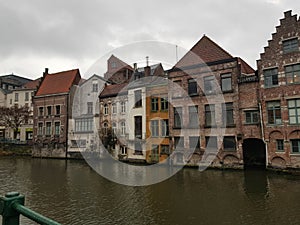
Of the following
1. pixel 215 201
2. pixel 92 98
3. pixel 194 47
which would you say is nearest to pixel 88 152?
pixel 92 98

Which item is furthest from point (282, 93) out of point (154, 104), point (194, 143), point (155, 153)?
point (155, 153)

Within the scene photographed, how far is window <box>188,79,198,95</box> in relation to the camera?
89.8ft

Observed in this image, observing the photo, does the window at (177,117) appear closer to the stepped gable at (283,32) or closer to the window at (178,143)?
the window at (178,143)

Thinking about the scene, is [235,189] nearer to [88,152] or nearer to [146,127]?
[146,127]

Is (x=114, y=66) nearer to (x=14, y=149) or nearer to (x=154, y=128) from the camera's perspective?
(x=14, y=149)

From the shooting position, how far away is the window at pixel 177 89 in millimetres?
28406

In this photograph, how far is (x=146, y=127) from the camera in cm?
3064

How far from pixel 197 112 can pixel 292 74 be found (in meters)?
9.46

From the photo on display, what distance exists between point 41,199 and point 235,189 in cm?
1108

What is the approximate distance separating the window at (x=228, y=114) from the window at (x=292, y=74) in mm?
5455

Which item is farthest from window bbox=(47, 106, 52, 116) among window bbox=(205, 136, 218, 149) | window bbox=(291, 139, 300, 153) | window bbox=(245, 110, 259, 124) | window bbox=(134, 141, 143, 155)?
window bbox=(291, 139, 300, 153)

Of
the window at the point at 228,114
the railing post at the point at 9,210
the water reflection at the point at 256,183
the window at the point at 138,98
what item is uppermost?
the window at the point at 138,98

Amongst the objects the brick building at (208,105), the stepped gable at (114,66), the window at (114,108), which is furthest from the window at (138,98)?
the stepped gable at (114,66)

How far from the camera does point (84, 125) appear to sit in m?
37.3
